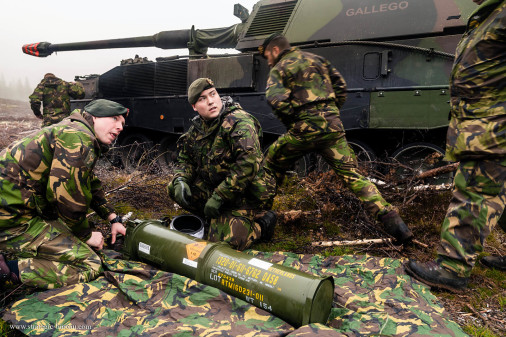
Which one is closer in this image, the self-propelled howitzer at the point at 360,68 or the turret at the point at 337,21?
the self-propelled howitzer at the point at 360,68

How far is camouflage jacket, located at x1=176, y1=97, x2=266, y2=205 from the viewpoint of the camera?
303 cm

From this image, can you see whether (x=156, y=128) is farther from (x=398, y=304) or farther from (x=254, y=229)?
(x=398, y=304)

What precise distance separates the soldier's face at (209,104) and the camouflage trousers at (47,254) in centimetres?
148

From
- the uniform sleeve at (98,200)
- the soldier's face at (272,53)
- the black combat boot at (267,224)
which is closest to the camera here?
the uniform sleeve at (98,200)

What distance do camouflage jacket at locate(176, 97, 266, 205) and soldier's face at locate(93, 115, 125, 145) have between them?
97cm

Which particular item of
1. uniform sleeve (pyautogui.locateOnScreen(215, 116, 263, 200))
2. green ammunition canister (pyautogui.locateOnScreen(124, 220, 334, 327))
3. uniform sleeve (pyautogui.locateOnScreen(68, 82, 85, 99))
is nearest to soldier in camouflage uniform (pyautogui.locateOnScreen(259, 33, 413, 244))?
uniform sleeve (pyautogui.locateOnScreen(215, 116, 263, 200))

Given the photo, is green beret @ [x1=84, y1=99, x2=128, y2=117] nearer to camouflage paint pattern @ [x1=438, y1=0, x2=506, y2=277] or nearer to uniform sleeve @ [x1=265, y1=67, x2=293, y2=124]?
uniform sleeve @ [x1=265, y1=67, x2=293, y2=124]

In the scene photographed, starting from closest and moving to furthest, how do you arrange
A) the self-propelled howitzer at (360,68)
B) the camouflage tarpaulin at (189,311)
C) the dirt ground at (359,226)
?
1. the camouflage tarpaulin at (189,311)
2. the dirt ground at (359,226)
3. the self-propelled howitzer at (360,68)

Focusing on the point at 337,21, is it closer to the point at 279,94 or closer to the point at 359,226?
the point at 279,94

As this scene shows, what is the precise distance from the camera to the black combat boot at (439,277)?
2.35m

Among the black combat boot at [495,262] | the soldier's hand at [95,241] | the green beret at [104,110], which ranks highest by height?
the green beret at [104,110]

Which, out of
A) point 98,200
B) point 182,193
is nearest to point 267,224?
point 182,193

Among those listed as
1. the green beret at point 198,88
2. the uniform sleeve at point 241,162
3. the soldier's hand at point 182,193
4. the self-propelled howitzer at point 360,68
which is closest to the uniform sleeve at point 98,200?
the soldier's hand at point 182,193

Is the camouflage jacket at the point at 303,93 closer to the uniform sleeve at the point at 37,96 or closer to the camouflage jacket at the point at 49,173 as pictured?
the camouflage jacket at the point at 49,173
